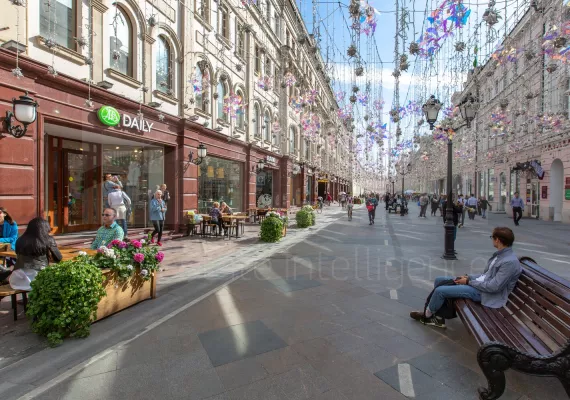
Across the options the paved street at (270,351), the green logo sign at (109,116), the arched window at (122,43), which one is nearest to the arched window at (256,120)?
the arched window at (122,43)

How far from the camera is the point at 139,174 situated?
483 inches

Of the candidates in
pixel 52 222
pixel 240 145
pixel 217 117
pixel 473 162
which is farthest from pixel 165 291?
pixel 473 162

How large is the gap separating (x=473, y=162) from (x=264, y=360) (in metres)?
39.1

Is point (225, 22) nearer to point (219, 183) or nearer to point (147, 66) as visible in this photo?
point (147, 66)

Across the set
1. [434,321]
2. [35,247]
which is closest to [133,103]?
[35,247]

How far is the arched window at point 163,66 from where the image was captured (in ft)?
36.8

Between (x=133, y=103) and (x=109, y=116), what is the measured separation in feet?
3.67

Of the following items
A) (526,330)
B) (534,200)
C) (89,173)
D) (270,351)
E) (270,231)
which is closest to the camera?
(526,330)

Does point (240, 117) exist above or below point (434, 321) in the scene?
above

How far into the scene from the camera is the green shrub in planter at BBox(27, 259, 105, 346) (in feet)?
11.5

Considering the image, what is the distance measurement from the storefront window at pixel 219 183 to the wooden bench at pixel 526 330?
12059 mm

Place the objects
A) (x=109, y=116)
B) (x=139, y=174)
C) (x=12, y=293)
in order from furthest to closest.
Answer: (x=139, y=174), (x=109, y=116), (x=12, y=293)

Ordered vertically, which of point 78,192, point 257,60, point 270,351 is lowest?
point 270,351

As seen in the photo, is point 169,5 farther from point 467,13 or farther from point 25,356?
point 25,356
